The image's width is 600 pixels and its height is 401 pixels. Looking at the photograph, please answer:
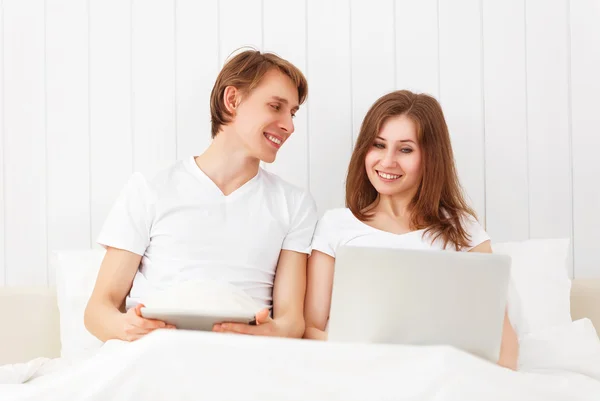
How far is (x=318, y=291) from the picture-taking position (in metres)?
1.75

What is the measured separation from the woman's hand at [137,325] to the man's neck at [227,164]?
429 mm

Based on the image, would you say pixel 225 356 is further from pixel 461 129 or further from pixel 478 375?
pixel 461 129

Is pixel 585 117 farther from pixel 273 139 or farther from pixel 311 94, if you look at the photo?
pixel 273 139

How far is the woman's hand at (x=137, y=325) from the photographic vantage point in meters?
1.40

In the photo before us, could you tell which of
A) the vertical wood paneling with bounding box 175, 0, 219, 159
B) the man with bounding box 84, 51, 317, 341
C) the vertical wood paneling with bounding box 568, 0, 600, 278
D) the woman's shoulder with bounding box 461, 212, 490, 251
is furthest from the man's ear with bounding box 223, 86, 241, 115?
the vertical wood paneling with bounding box 568, 0, 600, 278

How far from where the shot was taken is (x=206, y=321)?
1.30 metres

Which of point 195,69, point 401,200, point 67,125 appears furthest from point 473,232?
point 67,125

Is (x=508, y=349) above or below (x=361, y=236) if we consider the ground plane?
below

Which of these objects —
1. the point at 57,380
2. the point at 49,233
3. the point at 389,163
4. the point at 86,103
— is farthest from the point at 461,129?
the point at 57,380

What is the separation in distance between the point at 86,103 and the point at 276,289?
84 cm

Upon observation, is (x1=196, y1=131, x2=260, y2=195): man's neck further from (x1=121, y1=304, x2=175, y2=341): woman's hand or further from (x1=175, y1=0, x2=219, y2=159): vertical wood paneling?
(x1=121, y1=304, x2=175, y2=341): woman's hand

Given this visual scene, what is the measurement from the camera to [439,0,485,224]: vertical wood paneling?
2105 mm

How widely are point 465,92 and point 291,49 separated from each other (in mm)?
533

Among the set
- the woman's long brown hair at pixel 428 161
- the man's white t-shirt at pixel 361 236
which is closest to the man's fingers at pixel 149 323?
the man's white t-shirt at pixel 361 236
